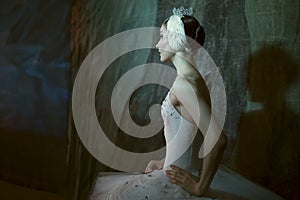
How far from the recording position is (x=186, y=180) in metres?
0.95

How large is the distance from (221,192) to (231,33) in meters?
0.36

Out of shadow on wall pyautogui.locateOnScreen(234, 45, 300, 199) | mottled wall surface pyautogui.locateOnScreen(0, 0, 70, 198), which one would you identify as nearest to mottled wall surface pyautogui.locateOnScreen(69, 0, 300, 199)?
shadow on wall pyautogui.locateOnScreen(234, 45, 300, 199)

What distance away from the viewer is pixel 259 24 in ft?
3.31

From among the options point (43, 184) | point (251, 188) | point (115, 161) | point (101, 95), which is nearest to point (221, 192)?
point (251, 188)

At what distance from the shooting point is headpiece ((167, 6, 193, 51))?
95cm

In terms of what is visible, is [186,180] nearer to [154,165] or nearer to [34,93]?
[154,165]

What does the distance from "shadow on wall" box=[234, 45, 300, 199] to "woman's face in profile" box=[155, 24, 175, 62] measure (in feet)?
0.63

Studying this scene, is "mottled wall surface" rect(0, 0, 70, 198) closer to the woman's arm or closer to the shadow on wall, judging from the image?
the woman's arm

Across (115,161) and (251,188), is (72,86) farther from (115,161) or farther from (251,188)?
(251,188)

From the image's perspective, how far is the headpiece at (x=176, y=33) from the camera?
3.11 feet

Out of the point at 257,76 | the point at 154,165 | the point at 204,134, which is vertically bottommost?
the point at 154,165

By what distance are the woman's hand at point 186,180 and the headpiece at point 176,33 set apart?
0.89ft

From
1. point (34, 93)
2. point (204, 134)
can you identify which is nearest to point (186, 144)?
point (204, 134)

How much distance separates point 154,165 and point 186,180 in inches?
4.2
